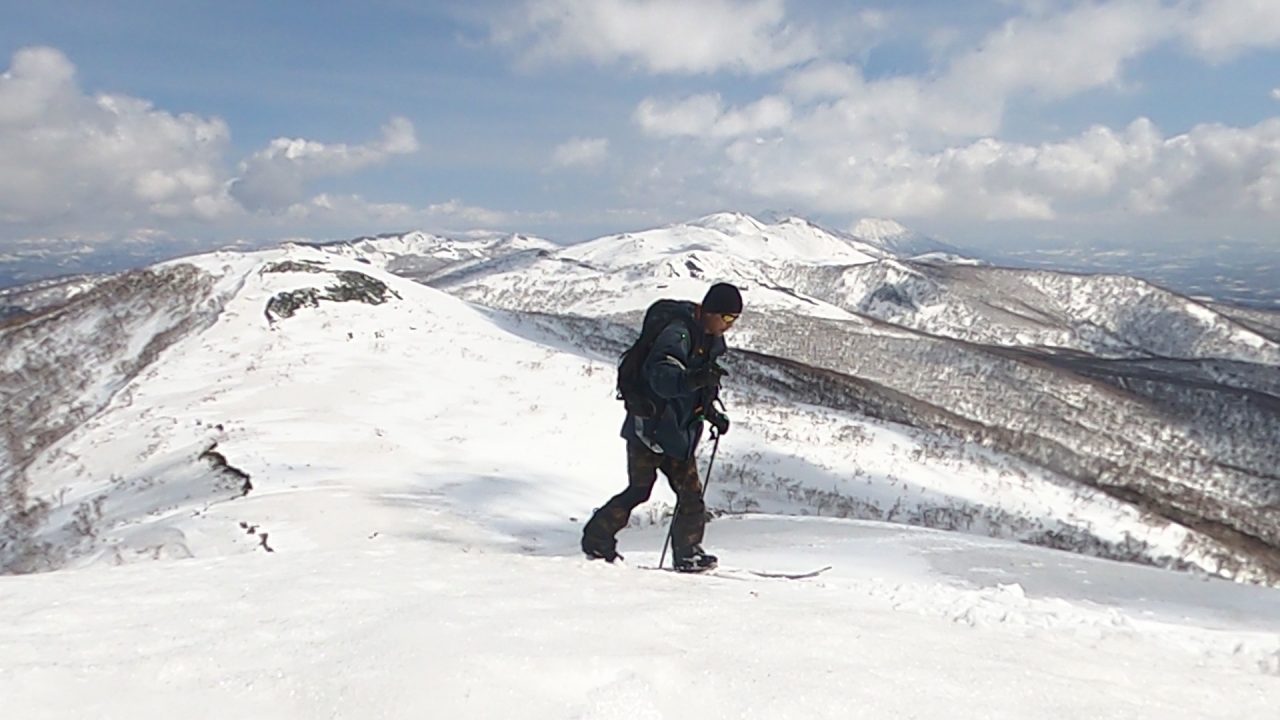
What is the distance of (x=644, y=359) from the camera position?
6.38 m

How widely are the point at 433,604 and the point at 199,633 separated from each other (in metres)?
1.33

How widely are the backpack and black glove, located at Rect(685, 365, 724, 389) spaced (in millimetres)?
350

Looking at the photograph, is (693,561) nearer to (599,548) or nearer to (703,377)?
(599,548)

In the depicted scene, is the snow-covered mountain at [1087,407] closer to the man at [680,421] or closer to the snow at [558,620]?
the snow at [558,620]

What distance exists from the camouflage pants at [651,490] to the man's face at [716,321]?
1222mm

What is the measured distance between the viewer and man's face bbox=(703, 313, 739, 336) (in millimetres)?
6289

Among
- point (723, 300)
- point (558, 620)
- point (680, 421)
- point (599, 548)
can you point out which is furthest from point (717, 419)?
point (558, 620)

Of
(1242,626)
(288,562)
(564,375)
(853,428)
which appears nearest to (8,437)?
(564,375)

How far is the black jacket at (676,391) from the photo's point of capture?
6051 millimetres

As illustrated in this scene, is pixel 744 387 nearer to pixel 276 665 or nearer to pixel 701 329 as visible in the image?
pixel 701 329

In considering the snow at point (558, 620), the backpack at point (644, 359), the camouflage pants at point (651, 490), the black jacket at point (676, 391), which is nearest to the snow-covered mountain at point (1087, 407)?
the snow at point (558, 620)

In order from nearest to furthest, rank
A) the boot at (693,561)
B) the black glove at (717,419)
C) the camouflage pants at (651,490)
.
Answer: the black glove at (717,419)
the camouflage pants at (651,490)
the boot at (693,561)

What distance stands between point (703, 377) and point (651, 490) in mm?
1169

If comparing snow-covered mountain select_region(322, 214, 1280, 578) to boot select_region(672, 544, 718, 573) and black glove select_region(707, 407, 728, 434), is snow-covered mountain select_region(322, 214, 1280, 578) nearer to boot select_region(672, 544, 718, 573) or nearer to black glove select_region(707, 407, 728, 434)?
boot select_region(672, 544, 718, 573)
